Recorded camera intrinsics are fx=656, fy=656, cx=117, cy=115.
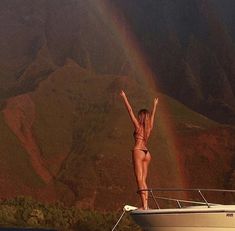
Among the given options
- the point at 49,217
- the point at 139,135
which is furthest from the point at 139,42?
the point at 139,135

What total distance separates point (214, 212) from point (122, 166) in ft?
260

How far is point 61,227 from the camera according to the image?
8731 centimetres

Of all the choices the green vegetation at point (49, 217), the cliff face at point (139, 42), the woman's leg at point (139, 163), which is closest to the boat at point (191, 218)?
the woman's leg at point (139, 163)

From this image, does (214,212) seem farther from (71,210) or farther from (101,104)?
(101,104)

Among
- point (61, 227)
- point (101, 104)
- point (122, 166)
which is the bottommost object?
point (61, 227)

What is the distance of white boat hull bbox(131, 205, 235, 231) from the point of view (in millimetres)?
13461

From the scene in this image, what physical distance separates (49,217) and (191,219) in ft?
240

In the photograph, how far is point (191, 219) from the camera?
45.4ft

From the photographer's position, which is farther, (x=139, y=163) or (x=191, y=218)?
(x=139, y=163)

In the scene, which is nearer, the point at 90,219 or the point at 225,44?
the point at 90,219

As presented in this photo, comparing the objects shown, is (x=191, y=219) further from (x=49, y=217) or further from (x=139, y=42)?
(x=139, y=42)

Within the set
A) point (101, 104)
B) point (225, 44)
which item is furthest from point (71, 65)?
point (225, 44)

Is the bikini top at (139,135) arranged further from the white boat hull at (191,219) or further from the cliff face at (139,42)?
the cliff face at (139,42)

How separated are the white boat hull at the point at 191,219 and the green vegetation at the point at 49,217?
69.2 metres
